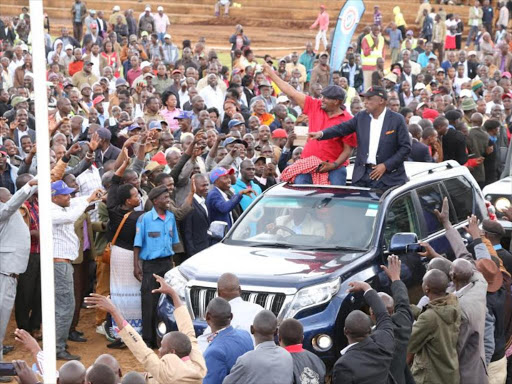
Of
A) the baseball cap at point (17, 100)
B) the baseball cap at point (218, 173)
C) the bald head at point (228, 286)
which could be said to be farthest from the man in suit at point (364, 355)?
the baseball cap at point (17, 100)

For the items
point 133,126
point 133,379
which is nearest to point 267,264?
point 133,379

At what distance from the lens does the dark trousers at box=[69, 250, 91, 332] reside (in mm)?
11703

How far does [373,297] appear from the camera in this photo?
7.75 meters

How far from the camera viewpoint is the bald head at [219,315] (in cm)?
729

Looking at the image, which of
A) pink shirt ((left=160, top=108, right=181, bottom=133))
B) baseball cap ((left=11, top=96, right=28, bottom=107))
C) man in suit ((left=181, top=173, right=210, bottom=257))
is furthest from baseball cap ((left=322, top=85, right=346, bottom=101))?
baseball cap ((left=11, top=96, right=28, bottom=107))

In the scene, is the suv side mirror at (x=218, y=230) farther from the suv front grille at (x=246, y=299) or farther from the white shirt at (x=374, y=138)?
the white shirt at (x=374, y=138)

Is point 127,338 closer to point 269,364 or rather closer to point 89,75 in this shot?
point 269,364

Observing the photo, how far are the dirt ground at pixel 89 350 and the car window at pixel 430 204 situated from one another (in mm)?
3291

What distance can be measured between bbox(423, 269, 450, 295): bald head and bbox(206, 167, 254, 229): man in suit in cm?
407

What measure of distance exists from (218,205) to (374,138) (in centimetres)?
190

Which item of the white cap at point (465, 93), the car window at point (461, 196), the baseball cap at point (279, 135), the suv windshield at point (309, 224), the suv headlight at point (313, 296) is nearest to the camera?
the suv headlight at point (313, 296)

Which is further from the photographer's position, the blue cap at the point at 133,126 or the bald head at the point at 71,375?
the blue cap at the point at 133,126

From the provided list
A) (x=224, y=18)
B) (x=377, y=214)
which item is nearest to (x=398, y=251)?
(x=377, y=214)

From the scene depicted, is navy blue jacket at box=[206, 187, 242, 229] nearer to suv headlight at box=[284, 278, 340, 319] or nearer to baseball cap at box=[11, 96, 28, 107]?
suv headlight at box=[284, 278, 340, 319]
